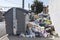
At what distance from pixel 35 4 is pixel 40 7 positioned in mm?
345

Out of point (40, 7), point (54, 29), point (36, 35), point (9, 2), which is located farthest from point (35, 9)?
point (36, 35)

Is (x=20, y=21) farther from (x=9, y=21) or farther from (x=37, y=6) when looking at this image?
(x=37, y=6)

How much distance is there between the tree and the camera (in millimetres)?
8867

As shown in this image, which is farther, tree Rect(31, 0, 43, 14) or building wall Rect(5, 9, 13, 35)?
tree Rect(31, 0, 43, 14)

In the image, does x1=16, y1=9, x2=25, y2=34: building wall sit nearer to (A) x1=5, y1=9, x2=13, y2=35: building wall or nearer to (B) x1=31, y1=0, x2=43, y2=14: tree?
(A) x1=5, y1=9, x2=13, y2=35: building wall

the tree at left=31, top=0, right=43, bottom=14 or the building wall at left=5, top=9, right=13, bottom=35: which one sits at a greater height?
the tree at left=31, top=0, right=43, bottom=14

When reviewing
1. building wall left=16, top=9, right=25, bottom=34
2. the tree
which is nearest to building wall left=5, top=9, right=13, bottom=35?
building wall left=16, top=9, right=25, bottom=34

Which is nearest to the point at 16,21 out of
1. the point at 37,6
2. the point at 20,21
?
the point at 20,21

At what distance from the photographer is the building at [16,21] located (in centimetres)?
425

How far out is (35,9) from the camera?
8.93m

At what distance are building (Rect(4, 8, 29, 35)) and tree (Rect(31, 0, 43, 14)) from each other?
441 cm

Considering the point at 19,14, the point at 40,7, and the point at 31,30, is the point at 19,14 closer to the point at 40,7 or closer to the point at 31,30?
the point at 31,30

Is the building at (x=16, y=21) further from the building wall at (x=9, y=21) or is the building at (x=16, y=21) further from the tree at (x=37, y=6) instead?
the tree at (x=37, y=6)

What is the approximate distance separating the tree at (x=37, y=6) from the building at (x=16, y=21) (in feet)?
14.5
